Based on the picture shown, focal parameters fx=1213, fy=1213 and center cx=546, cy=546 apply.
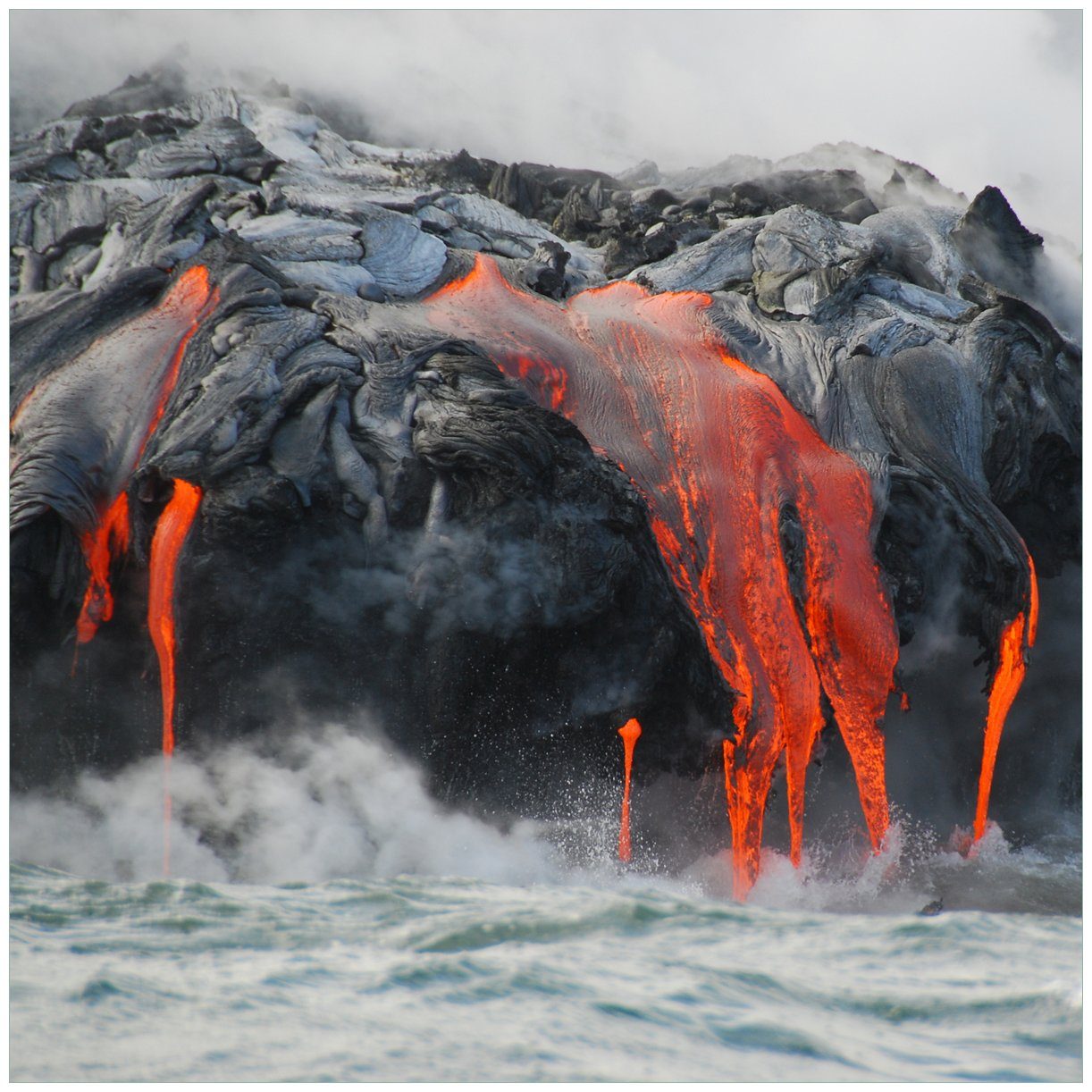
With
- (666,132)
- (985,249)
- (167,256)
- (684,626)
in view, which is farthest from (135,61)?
(985,249)

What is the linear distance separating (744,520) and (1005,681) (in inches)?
45.1

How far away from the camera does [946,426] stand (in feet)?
13.9

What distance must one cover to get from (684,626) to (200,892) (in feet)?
4.95

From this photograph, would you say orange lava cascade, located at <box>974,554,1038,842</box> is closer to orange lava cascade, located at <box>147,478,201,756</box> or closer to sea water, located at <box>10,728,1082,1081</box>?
sea water, located at <box>10,728,1082,1081</box>

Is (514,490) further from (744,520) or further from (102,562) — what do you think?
(102,562)

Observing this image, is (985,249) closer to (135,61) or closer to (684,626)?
(684,626)

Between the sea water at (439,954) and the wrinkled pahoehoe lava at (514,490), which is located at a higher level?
the wrinkled pahoehoe lava at (514,490)

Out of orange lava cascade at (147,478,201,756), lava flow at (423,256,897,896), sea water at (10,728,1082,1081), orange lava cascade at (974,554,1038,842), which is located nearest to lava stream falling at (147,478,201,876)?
orange lava cascade at (147,478,201,756)

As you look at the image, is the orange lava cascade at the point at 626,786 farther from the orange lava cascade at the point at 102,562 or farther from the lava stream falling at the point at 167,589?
the orange lava cascade at the point at 102,562

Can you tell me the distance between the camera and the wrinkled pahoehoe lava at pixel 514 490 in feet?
10.8

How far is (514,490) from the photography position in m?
3.40

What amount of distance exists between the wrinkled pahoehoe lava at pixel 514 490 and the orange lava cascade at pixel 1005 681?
0.04 ft

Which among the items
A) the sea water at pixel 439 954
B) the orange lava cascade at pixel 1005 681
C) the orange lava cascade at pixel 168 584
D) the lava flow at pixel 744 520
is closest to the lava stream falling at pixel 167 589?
the orange lava cascade at pixel 168 584

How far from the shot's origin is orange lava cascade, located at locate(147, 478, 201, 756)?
3252 millimetres
